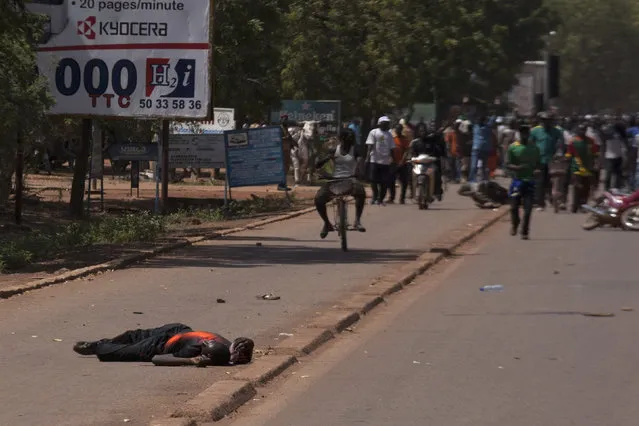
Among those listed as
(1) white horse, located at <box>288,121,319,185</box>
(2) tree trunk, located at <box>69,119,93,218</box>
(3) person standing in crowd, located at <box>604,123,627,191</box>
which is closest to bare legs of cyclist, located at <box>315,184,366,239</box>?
(2) tree trunk, located at <box>69,119,93,218</box>

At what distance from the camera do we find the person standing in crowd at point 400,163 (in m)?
31.7

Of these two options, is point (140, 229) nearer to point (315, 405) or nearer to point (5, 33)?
point (5, 33)

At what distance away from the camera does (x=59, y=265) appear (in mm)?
16750

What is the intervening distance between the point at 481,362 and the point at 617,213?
15.1m

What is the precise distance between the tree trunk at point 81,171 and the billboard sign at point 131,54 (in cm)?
225

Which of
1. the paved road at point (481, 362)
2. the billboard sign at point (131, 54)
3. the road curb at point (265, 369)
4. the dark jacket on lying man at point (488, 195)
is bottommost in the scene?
the paved road at point (481, 362)

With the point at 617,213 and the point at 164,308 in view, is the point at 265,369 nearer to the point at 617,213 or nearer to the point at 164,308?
the point at 164,308

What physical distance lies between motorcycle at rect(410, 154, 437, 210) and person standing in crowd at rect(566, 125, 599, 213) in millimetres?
2825

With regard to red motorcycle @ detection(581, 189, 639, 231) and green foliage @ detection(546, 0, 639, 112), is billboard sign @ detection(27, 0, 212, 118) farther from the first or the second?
green foliage @ detection(546, 0, 639, 112)

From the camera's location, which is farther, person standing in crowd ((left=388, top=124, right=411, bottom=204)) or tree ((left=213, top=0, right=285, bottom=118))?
tree ((left=213, top=0, right=285, bottom=118))

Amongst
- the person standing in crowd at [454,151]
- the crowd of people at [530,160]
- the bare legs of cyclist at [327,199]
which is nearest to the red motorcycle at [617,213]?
the crowd of people at [530,160]

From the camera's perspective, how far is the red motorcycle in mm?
24891

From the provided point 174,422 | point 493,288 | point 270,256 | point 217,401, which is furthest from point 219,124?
point 174,422

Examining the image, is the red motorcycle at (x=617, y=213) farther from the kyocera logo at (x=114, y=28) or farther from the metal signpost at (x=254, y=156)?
the kyocera logo at (x=114, y=28)
